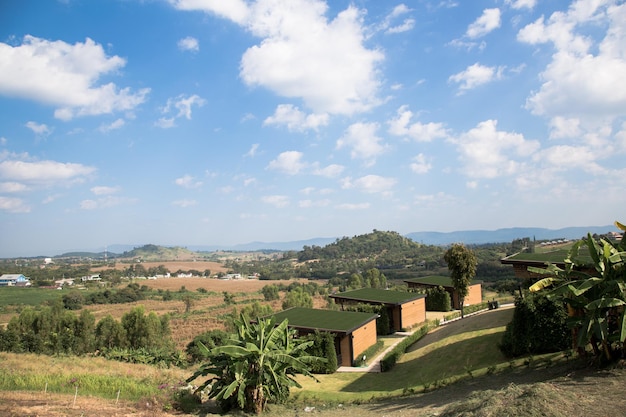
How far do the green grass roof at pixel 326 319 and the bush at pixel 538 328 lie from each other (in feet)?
30.9

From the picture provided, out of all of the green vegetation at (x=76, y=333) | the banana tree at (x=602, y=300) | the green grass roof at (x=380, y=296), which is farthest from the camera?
the green grass roof at (x=380, y=296)

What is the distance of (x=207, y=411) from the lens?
1198cm

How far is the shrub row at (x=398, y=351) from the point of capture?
20.4 m

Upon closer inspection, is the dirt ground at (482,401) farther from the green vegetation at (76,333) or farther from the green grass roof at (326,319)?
the green vegetation at (76,333)

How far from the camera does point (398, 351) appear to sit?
74.0 feet

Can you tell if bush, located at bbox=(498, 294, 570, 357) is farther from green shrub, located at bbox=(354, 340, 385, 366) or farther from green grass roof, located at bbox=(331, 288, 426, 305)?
green grass roof, located at bbox=(331, 288, 426, 305)

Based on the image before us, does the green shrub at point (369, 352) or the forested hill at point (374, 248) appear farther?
the forested hill at point (374, 248)

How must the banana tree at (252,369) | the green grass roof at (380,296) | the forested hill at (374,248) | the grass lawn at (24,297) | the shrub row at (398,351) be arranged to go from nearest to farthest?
the banana tree at (252,369), the shrub row at (398,351), the green grass roof at (380,296), the grass lawn at (24,297), the forested hill at (374,248)

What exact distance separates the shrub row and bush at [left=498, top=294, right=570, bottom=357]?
641 cm

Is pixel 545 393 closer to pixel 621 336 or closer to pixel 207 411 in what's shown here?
pixel 621 336

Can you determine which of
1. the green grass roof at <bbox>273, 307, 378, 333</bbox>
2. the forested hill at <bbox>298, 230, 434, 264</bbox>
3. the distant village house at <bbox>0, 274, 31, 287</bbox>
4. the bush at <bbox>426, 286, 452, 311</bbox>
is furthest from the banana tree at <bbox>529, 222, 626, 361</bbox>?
the forested hill at <bbox>298, 230, 434, 264</bbox>

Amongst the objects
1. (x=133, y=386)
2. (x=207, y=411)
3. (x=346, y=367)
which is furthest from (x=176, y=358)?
(x=207, y=411)

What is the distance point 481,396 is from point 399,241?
186 metres

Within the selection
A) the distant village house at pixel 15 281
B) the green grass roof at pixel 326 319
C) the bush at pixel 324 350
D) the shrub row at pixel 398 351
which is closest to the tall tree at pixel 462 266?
the shrub row at pixel 398 351
